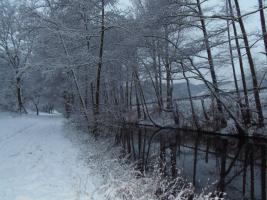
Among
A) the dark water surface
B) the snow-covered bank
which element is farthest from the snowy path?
the dark water surface

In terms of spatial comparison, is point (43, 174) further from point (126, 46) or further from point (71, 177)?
point (126, 46)

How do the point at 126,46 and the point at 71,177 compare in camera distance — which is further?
the point at 126,46

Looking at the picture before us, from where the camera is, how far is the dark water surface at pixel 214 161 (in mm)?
9497

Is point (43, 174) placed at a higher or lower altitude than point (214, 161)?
higher

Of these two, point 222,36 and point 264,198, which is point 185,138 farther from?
point 264,198

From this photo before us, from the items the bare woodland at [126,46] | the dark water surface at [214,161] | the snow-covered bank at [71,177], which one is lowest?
the dark water surface at [214,161]

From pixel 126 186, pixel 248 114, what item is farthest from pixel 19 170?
pixel 248 114

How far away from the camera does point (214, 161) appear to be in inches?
508

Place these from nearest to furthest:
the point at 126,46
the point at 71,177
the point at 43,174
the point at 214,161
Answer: the point at 71,177 < the point at 43,174 < the point at 214,161 < the point at 126,46

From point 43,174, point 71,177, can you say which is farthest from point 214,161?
point 43,174

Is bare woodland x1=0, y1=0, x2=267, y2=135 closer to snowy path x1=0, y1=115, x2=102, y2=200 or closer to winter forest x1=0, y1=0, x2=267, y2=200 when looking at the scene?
winter forest x1=0, y1=0, x2=267, y2=200

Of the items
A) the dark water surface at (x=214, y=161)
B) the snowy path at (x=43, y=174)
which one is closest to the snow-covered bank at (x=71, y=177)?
the snowy path at (x=43, y=174)

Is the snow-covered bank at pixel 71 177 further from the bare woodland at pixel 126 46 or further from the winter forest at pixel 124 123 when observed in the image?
the bare woodland at pixel 126 46

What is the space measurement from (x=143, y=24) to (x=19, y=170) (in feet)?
32.6
